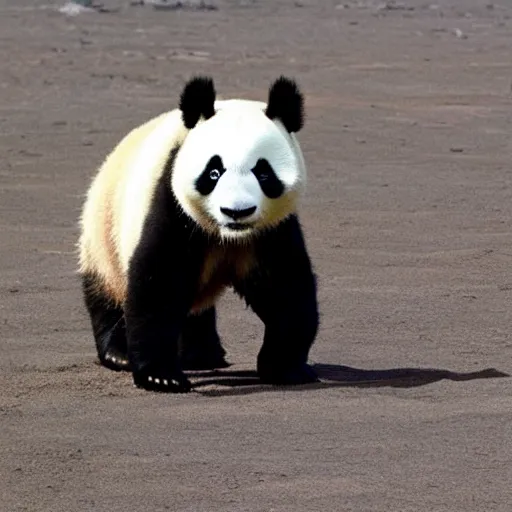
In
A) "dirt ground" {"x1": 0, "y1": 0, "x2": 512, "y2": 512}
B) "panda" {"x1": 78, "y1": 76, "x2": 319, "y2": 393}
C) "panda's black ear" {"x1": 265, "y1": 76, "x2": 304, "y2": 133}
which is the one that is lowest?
"dirt ground" {"x1": 0, "y1": 0, "x2": 512, "y2": 512}

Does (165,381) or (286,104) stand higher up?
(286,104)

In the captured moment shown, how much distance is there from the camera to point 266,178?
21.7 feet

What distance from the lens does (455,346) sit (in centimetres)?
794

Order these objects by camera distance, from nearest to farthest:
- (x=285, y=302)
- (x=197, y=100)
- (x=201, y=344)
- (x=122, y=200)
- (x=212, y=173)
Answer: (x=212, y=173)
(x=197, y=100)
(x=285, y=302)
(x=122, y=200)
(x=201, y=344)

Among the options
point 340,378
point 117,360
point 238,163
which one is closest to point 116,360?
point 117,360

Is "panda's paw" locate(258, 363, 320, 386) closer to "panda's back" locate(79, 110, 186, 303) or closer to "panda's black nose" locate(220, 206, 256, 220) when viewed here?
"panda's back" locate(79, 110, 186, 303)

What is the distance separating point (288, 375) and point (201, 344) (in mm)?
658

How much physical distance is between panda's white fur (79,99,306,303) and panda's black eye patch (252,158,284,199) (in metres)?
0.02

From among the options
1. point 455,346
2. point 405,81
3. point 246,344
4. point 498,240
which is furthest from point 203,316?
point 405,81

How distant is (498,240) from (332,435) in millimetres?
4786

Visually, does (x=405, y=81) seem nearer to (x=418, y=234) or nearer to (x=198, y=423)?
(x=418, y=234)

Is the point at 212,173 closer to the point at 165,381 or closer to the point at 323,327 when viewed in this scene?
the point at 165,381

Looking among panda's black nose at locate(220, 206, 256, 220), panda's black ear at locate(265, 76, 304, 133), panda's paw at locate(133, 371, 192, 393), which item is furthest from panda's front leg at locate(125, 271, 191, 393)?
panda's black ear at locate(265, 76, 304, 133)

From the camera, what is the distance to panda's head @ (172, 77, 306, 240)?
21.5 feet
